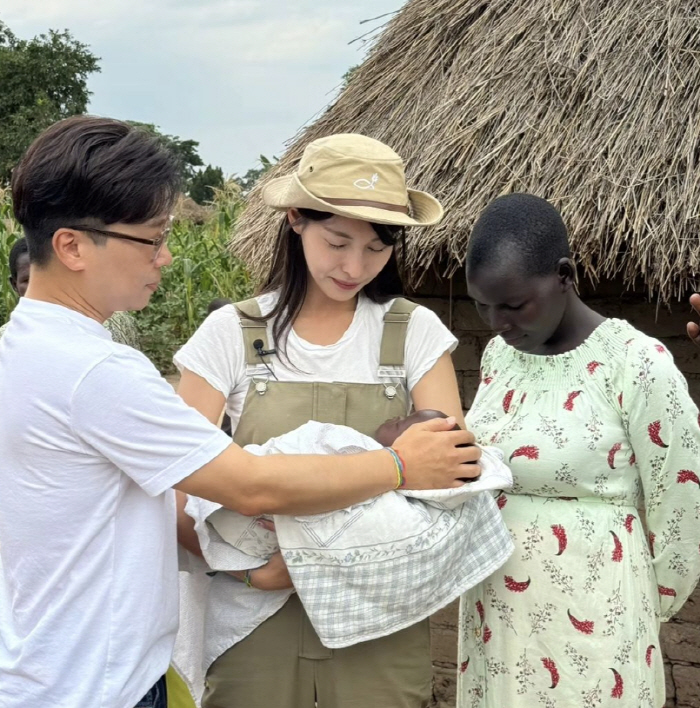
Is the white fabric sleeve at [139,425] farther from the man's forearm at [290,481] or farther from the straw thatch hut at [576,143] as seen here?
the straw thatch hut at [576,143]

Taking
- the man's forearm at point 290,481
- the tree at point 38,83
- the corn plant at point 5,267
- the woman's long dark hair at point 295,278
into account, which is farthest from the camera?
the tree at point 38,83

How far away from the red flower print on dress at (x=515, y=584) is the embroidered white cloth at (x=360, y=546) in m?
0.22

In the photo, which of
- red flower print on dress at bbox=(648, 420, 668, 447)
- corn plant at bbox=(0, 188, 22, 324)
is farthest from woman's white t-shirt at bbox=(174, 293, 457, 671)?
corn plant at bbox=(0, 188, 22, 324)

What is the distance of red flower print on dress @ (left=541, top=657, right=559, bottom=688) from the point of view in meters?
2.14

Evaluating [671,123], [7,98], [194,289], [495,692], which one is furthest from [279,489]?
[7,98]

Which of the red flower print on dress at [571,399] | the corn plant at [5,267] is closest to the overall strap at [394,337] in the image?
the red flower print on dress at [571,399]

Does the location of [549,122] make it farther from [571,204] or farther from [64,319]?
[64,319]

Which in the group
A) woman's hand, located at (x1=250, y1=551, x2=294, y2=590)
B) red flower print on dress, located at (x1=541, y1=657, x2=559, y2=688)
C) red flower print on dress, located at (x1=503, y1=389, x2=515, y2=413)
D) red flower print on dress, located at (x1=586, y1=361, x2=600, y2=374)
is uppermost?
red flower print on dress, located at (x1=586, y1=361, x2=600, y2=374)

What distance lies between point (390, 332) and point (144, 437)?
77 cm

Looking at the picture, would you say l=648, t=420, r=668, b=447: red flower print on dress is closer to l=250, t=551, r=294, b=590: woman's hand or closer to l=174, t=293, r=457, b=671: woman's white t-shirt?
l=174, t=293, r=457, b=671: woman's white t-shirt

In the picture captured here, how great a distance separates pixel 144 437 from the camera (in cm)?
161

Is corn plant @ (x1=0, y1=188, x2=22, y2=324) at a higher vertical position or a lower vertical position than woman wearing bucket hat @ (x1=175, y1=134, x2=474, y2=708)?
higher

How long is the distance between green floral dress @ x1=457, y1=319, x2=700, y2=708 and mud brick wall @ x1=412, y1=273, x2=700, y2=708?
4.89ft

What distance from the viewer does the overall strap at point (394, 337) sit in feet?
7.17
